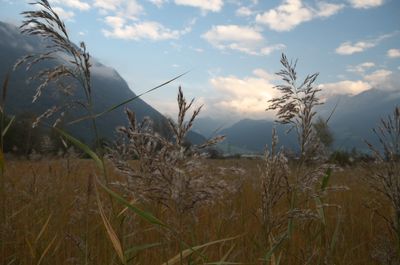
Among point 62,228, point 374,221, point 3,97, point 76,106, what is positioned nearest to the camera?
point 76,106

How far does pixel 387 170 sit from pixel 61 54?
6.38 feet

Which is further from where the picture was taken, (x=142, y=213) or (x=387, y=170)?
(x=387, y=170)

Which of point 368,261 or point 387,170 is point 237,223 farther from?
point 387,170

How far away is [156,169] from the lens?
5.33 ft

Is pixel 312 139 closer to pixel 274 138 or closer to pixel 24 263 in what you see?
pixel 274 138

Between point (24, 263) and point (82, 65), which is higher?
point (82, 65)

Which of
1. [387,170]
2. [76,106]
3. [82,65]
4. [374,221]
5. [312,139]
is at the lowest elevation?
[374,221]

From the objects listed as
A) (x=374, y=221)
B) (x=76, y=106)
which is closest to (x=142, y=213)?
(x=76, y=106)

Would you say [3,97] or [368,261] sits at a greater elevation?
[3,97]

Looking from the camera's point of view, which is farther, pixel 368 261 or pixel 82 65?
pixel 368 261

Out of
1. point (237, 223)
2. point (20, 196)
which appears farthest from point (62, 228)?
point (237, 223)

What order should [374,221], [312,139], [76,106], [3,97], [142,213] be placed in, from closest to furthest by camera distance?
1. [142,213]
2. [76,106]
3. [3,97]
4. [312,139]
5. [374,221]

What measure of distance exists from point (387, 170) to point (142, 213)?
138 cm

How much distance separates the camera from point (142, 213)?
1525mm
